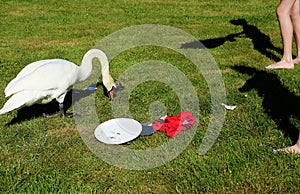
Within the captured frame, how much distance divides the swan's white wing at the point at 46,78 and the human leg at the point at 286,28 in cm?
340

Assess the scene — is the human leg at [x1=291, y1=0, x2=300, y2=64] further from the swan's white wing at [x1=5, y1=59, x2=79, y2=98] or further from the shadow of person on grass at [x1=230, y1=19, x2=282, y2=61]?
the swan's white wing at [x1=5, y1=59, x2=79, y2=98]

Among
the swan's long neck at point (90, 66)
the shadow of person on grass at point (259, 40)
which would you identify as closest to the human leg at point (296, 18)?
the shadow of person on grass at point (259, 40)

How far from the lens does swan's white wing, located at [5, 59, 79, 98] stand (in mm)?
4156

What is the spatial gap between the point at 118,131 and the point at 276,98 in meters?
2.10

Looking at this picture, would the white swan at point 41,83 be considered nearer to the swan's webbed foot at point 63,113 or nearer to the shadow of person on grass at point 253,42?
the swan's webbed foot at point 63,113

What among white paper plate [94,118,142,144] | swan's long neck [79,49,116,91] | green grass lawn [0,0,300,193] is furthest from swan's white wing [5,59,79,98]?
white paper plate [94,118,142,144]

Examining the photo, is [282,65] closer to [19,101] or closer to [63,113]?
[63,113]

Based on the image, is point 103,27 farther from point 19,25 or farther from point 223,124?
point 223,124

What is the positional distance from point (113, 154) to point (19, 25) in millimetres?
8638

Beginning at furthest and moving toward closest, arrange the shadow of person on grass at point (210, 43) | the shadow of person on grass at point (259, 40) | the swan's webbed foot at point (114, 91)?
the shadow of person on grass at point (210, 43) → the shadow of person on grass at point (259, 40) → the swan's webbed foot at point (114, 91)

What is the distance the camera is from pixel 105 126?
4.38m

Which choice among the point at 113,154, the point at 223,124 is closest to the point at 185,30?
the point at 223,124

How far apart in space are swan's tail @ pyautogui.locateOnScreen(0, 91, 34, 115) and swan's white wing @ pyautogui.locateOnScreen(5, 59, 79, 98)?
5cm

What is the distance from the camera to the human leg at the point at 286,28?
6064 millimetres
